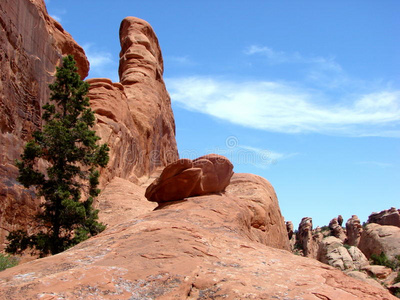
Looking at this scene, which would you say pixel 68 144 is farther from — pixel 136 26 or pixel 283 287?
pixel 136 26

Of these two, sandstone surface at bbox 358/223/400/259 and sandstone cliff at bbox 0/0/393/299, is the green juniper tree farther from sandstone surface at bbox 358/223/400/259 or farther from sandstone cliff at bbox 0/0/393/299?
sandstone surface at bbox 358/223/400/259

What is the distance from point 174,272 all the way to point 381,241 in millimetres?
42045

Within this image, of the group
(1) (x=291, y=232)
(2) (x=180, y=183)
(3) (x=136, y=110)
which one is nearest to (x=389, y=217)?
(1) (x=291, y=232)

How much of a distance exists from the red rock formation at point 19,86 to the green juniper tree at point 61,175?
0.94 metres

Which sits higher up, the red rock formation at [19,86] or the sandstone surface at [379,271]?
the red rock formation at [19,86]

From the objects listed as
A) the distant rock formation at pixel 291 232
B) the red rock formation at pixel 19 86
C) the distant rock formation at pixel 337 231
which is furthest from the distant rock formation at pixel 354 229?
the red rock formation at pixel 19 86

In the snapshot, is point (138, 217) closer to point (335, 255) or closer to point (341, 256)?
point (341, 256)

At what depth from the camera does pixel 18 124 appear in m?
20.0

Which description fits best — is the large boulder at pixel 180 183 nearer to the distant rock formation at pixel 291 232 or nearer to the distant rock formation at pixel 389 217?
the distant rock formation at pixel 291 232

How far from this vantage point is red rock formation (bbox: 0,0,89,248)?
60.3 ft

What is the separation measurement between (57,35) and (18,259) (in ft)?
51.3

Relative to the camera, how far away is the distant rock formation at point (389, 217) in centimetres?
6838

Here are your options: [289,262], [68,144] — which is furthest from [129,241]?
[68,144]

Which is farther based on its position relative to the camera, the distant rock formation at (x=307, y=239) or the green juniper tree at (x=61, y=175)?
the distant rock formation at (x=307, y=239)
